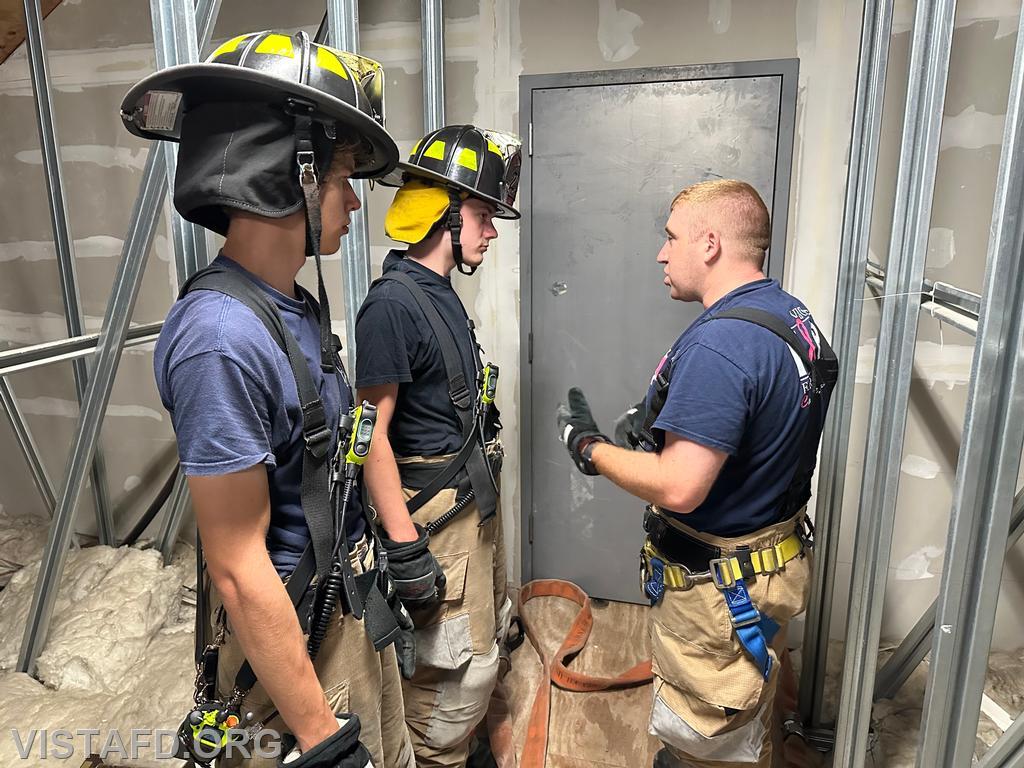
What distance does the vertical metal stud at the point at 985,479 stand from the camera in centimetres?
83

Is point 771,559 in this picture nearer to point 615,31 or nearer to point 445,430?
point 445,430

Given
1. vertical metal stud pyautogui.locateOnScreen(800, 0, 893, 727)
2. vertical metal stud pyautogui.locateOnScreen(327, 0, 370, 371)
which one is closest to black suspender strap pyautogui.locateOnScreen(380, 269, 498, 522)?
vertical metal stud pyautogui.locateOnScreen(327, 0, 370, 371)

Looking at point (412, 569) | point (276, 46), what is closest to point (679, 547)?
point (412, 569)

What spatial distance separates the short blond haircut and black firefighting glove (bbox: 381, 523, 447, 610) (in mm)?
945

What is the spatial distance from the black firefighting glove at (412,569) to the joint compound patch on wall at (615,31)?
1.75m

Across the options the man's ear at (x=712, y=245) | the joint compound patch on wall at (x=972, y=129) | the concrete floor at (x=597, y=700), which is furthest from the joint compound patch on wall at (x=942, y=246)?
the concrete floor at (x=597, y=700)

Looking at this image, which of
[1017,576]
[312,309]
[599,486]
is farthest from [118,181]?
[1017,576]

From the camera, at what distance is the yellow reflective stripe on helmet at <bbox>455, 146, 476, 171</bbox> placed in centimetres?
170

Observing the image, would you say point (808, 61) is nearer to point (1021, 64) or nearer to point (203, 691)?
point (1021, 64)

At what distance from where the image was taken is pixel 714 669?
1.45 meters

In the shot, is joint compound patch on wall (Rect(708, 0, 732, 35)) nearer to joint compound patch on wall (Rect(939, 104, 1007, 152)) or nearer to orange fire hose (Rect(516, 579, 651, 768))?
joint compound patch on wall (Rect(939, 104, 1007, 152))

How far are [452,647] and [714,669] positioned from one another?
64cm

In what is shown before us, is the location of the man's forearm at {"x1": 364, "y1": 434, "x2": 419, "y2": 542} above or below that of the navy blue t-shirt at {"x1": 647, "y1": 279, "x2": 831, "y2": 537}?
below

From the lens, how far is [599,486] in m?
2.64
